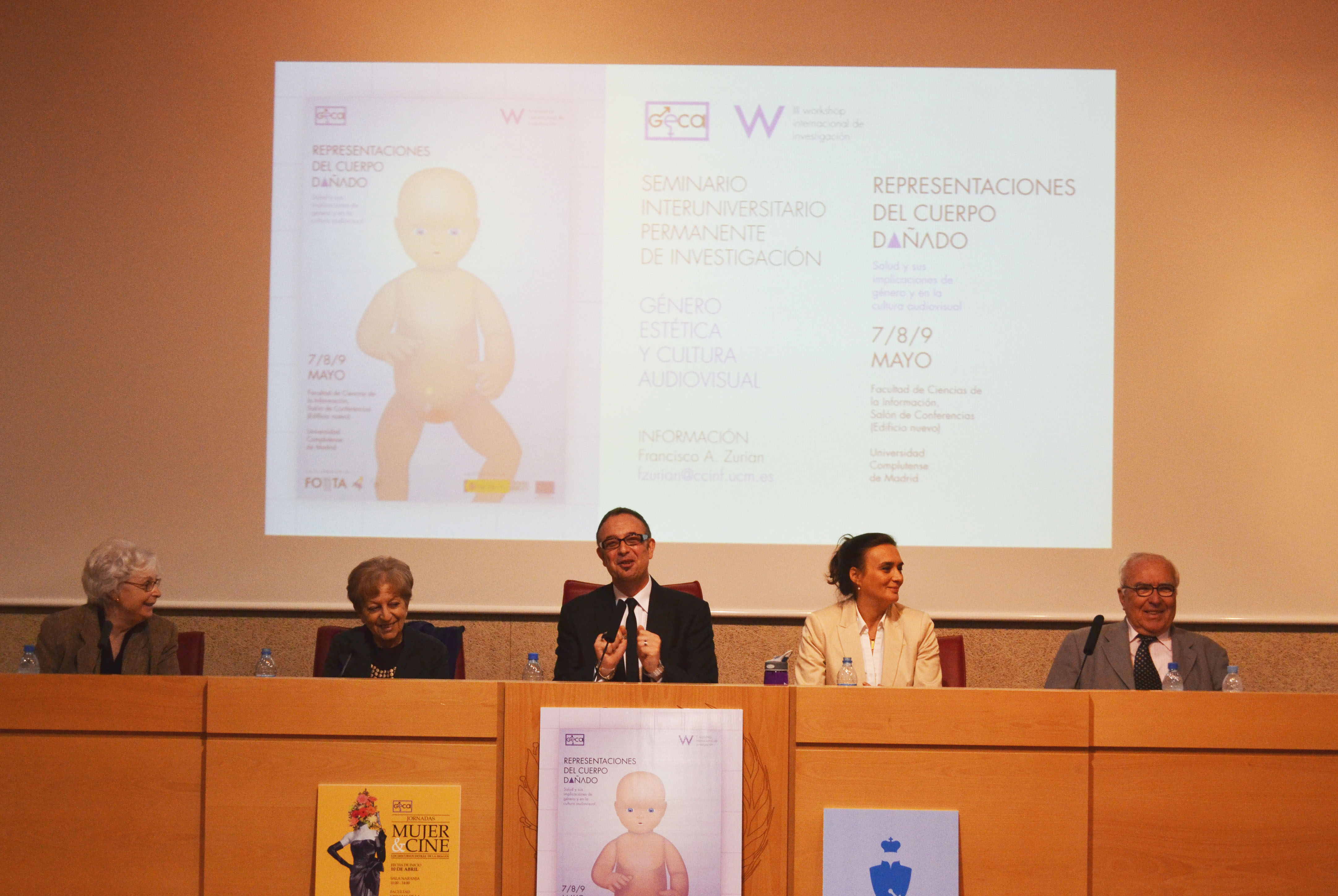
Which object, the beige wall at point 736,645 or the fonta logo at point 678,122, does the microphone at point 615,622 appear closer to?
the beige wall at point 736,645

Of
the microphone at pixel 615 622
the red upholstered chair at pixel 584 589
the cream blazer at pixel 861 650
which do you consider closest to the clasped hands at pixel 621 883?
the microphone at pixel 615 622

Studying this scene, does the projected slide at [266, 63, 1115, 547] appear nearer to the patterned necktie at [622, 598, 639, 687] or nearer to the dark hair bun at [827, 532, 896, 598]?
the dark hair bun at [827, 532, 896, 598]

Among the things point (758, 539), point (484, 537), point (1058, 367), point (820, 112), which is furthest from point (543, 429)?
point (1058, 367)

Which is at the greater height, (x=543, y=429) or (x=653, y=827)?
(x=543, y=429)

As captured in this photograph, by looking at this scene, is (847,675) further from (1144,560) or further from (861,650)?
(1144,560)

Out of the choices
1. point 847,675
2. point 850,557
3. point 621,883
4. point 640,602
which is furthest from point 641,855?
point 850,557

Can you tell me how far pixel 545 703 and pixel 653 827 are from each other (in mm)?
367

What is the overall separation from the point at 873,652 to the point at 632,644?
80cm

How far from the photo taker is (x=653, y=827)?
7.80 feet

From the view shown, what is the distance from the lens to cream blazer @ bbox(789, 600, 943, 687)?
3.32 meters

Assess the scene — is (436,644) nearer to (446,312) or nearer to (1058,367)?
(446,312)

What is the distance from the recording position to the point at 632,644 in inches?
122

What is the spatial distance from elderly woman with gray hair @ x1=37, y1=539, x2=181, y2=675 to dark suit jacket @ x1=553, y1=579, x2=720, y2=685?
1.26 metres

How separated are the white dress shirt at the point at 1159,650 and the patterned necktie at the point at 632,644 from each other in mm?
1646
